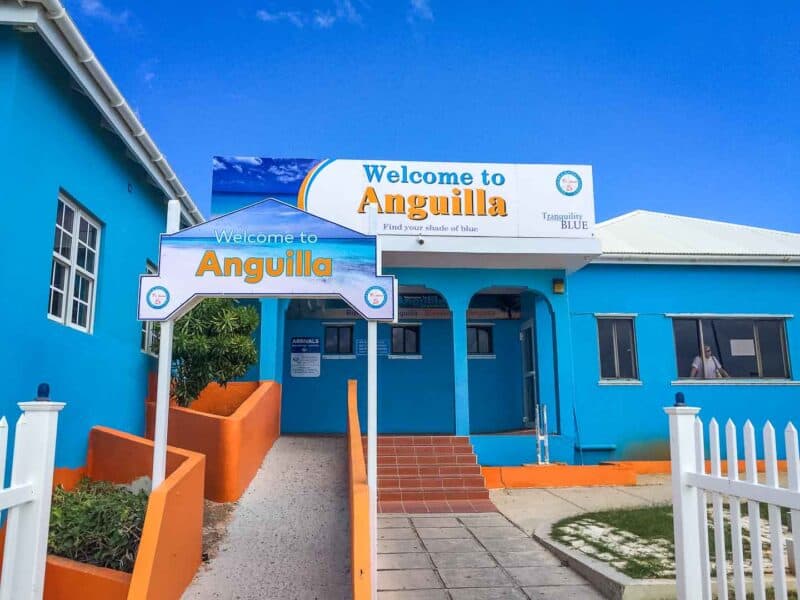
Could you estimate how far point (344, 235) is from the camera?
19.2 ft

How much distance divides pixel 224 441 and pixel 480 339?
794 cm

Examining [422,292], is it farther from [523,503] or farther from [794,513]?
[794,513]

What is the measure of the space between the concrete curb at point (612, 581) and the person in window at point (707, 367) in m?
7.80

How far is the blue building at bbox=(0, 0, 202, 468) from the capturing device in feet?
19.6

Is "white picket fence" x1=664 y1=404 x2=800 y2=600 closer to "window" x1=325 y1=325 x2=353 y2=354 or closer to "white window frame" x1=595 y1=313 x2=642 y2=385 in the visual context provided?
"white window frame" x1=595 y1=313 x2=642 y2=385

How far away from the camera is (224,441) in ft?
27.1

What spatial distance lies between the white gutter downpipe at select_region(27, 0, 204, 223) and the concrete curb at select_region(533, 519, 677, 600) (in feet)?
23.5

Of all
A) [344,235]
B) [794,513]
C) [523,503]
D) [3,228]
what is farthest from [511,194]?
[794,513]

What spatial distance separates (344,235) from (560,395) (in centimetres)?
742

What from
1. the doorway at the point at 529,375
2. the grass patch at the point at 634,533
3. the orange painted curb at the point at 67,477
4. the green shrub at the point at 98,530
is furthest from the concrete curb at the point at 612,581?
the doorway at the point at 529,375

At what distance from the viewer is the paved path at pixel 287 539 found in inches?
235

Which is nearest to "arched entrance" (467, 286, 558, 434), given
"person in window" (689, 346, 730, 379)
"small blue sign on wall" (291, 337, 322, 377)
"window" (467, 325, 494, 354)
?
"window" (467, 325, 494, 354)

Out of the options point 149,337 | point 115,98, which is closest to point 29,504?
point 115,98

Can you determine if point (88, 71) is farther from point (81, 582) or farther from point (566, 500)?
point (566, 500)
